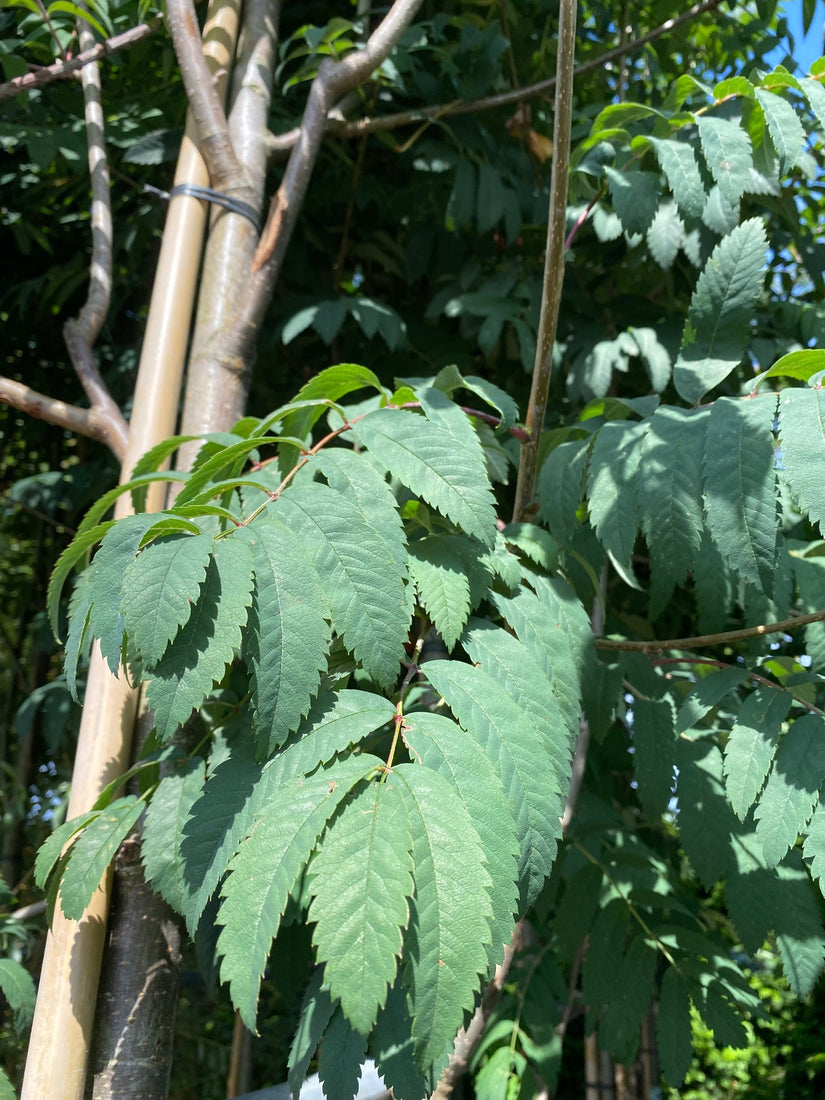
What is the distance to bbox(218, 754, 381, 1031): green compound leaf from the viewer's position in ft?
1.96

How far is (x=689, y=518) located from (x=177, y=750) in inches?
22.8

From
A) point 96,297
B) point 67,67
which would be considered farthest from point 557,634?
point 67,67

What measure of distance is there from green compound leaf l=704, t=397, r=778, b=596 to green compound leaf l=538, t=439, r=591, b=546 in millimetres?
166

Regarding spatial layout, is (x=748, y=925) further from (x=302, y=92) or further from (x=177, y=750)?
(x=302, y=92)

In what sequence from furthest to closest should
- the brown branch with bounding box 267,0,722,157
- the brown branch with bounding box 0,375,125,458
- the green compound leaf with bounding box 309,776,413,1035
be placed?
the brown branch with bounding box 267,0,722,157, the brown branch with bounding box 0,375,125,458, the green compound leaf with bounding box 309,776,413,1035

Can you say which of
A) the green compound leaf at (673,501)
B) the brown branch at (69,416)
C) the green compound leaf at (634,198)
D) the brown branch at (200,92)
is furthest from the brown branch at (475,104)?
the green compound leaf at (673,501)

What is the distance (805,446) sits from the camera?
2.45 feet

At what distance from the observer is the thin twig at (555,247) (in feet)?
2.71

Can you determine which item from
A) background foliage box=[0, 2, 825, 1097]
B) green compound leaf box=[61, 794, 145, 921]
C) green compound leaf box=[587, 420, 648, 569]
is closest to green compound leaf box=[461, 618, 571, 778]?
background foliage box=[0, 2, 825, 1097]

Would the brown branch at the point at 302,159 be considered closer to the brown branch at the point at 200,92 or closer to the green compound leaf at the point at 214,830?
the brown branch at the point at 200,92

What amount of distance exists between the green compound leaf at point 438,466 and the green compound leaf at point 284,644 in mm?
146

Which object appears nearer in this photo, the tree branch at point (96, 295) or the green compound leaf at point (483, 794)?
the green compound leaf at point (483, 794)

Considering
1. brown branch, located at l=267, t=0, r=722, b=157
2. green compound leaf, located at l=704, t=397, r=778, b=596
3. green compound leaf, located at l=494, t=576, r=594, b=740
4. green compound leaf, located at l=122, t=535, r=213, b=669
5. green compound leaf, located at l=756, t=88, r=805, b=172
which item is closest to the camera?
green compound leaf, located at l=122, t=535, r=213, b=669

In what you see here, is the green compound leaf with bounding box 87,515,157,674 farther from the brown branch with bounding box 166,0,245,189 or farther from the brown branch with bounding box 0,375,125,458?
the brown branch with bounding box 166,0,245,189
